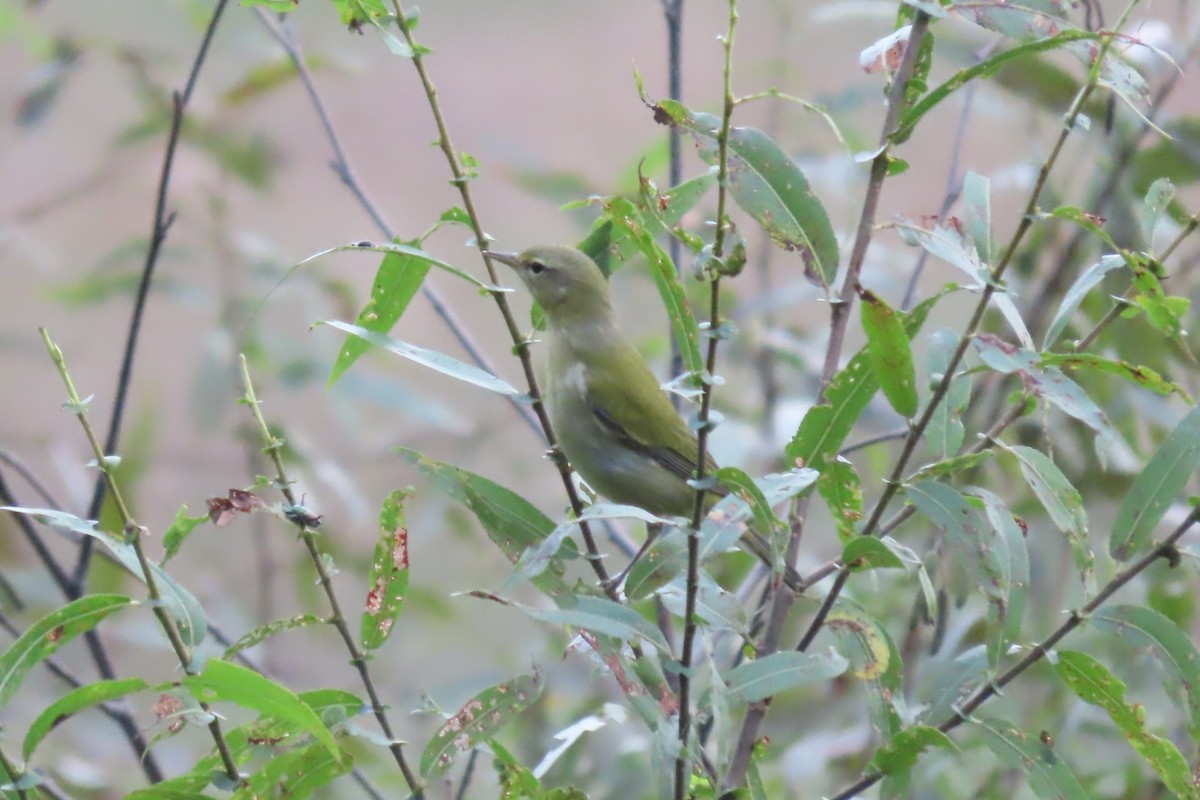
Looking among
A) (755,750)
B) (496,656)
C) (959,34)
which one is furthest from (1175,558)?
(496,656)

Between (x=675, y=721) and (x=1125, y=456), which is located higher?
(x=1125, y=456)

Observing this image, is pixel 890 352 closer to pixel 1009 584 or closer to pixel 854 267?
pixel 854 267

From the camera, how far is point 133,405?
18.5 feet

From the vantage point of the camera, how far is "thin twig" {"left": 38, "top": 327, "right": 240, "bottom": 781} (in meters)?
1.04

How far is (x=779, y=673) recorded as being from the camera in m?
1.19

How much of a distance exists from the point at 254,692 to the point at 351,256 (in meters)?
4.01

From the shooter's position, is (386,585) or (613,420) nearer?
(386,585)

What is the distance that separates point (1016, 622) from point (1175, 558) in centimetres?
17

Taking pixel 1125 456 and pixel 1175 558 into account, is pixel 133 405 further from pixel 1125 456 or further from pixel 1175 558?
pixel 1175 558

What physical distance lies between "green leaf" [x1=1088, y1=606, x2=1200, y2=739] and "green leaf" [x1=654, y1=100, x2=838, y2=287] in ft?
1.49

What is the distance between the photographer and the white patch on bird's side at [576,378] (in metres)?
2.59

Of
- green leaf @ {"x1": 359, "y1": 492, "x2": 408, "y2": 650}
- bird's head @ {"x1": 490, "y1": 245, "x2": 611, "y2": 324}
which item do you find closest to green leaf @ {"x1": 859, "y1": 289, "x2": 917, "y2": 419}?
green leaf @ {"x1": 359, "y1": 492, "x2": 408, "y2": 650}

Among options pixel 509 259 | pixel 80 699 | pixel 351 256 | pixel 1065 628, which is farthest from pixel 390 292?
pixel 351 256

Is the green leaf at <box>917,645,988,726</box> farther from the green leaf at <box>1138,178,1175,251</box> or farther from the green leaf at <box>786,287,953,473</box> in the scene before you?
the green leaf at <box>1138,178,1175,251</box>
